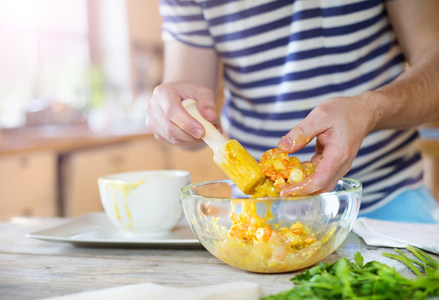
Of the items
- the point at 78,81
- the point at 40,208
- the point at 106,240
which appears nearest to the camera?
the point at 106,240

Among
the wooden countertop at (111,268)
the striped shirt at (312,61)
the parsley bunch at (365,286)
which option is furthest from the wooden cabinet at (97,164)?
the parsley bunch at (365,286)

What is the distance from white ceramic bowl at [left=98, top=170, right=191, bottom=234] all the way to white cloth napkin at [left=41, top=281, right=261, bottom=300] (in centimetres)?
34

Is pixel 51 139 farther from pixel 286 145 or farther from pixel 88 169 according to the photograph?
pixel 286 145

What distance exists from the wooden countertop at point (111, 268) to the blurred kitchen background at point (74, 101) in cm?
148

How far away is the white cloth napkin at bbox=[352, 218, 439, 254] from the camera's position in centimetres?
81

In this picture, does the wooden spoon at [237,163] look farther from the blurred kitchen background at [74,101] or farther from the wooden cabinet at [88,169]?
the wooden cabinet at [88,169]

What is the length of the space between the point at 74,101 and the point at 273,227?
10.6 ft

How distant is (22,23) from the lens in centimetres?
346

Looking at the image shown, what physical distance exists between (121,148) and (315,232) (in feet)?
8.08

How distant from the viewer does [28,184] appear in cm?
239

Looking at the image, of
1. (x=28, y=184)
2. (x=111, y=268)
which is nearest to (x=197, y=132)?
(x=111, y=268)

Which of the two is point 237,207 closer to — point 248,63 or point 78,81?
point 248,63

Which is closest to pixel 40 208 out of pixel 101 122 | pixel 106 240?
pixel 101 122

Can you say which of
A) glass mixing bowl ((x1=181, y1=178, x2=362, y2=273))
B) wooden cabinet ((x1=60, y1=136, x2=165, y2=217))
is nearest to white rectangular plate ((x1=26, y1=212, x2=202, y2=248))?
glass mixing bowl ((x1=181, y1=178, x2=362, y2=273))
